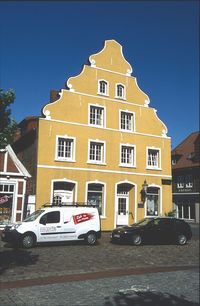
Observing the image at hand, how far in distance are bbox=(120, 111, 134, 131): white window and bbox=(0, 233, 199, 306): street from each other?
1087 centimetres

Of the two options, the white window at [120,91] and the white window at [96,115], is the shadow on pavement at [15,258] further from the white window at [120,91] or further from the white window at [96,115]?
the white window at [120,91]

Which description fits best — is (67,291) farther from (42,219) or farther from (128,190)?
(128,190)

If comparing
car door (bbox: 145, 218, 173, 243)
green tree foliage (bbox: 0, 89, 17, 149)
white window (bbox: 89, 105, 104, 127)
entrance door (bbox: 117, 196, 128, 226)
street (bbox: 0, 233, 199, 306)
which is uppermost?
white window (bbox: 89, 105, 104, 127)

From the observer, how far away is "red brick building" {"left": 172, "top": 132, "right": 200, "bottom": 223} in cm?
4269

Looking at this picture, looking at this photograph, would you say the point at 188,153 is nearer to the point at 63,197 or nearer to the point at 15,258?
the point at 63,197

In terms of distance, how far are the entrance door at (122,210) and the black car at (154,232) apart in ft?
19.5

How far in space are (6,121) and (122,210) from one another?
640 inches

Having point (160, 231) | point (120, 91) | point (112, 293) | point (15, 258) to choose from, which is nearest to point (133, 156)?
point (120, 91)

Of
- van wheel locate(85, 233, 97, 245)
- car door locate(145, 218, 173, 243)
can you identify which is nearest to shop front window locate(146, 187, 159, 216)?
car door locate(145, 218, 173, 243)

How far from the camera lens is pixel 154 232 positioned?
783 inches

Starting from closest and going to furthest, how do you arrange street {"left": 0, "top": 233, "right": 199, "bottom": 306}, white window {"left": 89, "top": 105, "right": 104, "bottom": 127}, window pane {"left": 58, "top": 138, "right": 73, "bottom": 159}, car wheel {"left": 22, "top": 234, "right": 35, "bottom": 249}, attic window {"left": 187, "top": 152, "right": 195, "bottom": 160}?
street {"left": 0, "top": 233, "right": 199, "bottom": 306}
car wheel {"left": 22, "top": 234, "right": 35, "bottom": 249}
window pane {"left": 58, "top": 138, "right": 73, "bottom": 159}
white window {"left": 89, "top": 105, "right": 104, "bottom": 127}
attic window {"left": 187, "top": 152, "right": 195, "bottom": 160}

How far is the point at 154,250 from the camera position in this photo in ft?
60.1

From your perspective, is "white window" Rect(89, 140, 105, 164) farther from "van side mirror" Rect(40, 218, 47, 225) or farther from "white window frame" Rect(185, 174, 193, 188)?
"white window frame" Rect(185, 174, 193, 188)

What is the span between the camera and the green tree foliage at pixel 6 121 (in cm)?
1177
